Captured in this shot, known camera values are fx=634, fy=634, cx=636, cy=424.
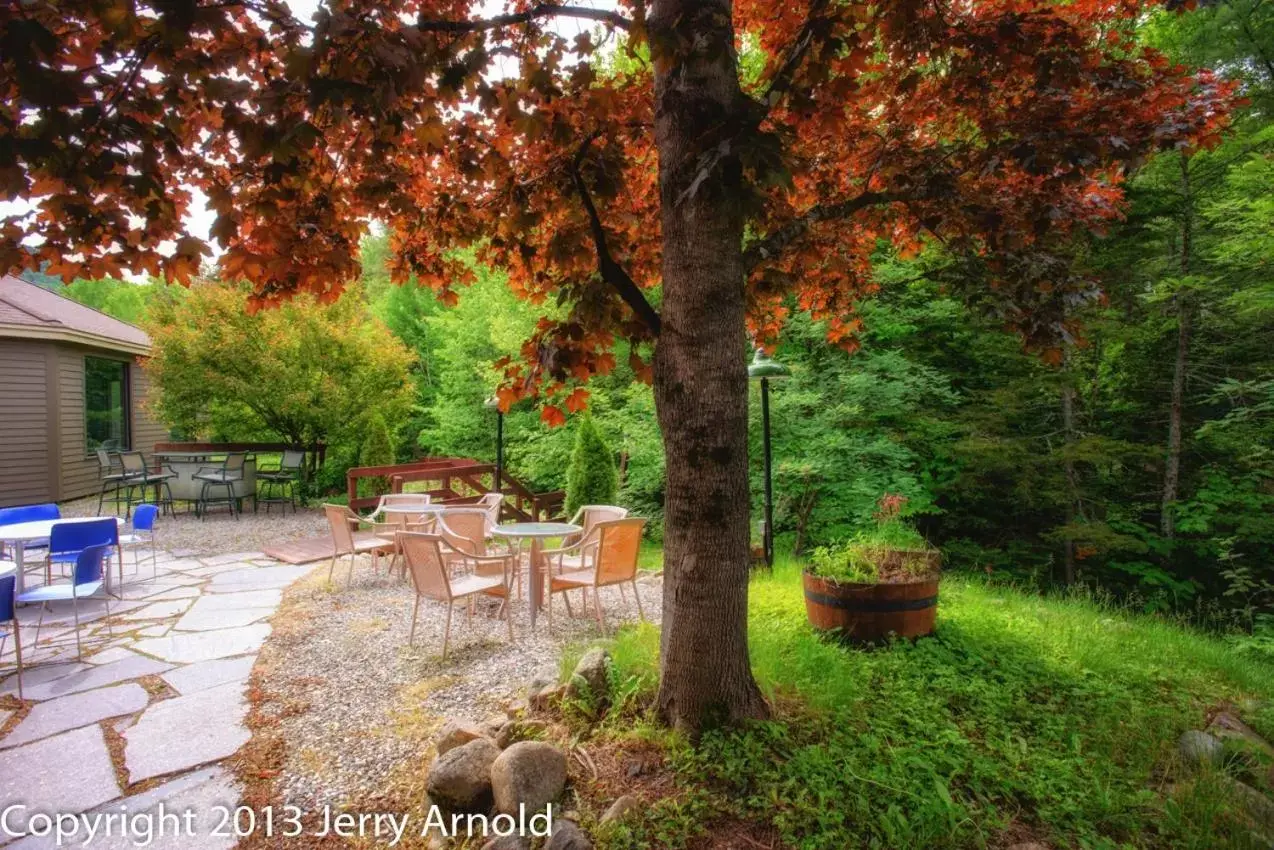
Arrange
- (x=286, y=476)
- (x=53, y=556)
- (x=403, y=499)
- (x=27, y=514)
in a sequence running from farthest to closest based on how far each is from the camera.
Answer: (x=286, y=476)
(x=403, y=499)
(x=27, y=514)
(x=53, y=556)

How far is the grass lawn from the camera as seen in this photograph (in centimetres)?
212

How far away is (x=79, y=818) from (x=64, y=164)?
236cm

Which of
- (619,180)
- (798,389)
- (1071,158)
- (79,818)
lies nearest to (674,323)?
(619,180)

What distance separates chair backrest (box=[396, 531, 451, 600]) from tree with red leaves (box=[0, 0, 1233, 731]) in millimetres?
1622

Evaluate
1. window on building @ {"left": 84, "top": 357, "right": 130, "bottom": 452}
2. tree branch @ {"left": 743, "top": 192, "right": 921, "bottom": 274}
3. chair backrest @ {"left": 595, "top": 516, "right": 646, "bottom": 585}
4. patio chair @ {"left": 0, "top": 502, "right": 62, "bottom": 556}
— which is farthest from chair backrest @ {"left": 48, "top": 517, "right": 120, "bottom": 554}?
window on building @ {"left": 84, "top": 357, "right": 130, "bottom": 452}

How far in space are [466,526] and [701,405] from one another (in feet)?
11.9

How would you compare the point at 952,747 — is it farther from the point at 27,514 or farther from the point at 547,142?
the point at 27,514

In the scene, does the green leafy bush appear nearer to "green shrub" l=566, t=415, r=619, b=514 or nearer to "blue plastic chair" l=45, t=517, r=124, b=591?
"green shrub" l=566, t=415, r=619, b=514

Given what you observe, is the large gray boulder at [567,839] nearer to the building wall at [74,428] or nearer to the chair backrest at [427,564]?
the chair backrest at [427,564]

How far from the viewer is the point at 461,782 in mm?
2277

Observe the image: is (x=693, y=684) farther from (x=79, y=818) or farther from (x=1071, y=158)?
(x=1071, y=158)

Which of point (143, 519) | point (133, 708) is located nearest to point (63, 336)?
point (143, 519)

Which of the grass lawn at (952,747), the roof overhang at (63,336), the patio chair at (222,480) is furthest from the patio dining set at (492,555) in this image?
the roof overhang at (63,336)

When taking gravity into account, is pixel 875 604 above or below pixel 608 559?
below
